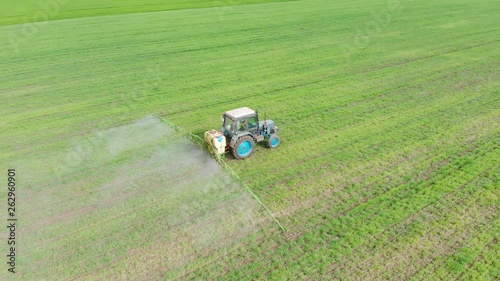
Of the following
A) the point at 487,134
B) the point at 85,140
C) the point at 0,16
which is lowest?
the point at 487,134

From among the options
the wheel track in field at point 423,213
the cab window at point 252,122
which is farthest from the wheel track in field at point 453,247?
the cab window at point 252,122

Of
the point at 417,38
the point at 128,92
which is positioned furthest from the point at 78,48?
the point at 417,38

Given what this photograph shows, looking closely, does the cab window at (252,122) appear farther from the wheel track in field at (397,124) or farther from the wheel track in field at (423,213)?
the wheel track in field at (423,213)

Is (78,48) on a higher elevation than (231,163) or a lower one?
higher

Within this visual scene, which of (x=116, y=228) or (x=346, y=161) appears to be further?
(x=346, y=161)

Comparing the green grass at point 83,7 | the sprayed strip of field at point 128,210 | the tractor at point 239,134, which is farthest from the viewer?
the green grass at point 83,7

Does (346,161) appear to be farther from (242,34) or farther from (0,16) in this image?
(0,16)

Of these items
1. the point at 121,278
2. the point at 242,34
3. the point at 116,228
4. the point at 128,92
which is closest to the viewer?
the point at 121,278

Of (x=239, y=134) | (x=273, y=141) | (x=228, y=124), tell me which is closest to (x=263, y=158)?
(x=273, y=141)

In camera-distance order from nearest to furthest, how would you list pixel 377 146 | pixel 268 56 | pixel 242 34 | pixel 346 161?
pixel 346 161 → pixel 377 146 → pixel 268 56 → pixel 242 34

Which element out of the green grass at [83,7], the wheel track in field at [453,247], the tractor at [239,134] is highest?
the green grass at [83,7]
